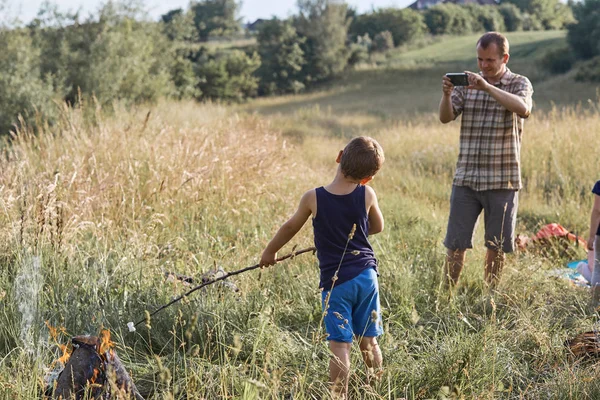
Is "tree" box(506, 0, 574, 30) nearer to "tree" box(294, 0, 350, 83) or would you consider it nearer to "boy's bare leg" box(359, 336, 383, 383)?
"tree" box(294, 0, 350, 83)

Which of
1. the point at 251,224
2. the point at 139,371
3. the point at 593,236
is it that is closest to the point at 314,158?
the point at 251,224

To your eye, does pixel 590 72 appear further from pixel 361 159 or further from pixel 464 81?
pixel 361 159

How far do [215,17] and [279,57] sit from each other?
35.5 meters

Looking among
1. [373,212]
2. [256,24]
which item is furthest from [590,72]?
[256,24]

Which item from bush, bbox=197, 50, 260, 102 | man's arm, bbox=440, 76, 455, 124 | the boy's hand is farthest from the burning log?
bush, bbox=197, 50, 260, 102

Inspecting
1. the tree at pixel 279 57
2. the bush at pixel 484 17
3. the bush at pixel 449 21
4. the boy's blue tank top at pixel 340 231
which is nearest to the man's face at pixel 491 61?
the boy's blue tank top at pixel 340 231

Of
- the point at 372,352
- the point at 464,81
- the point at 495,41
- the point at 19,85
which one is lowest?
the point at 372,352

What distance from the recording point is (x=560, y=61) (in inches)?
1427

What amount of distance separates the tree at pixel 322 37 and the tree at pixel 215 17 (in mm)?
23923

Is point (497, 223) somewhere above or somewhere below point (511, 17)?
below

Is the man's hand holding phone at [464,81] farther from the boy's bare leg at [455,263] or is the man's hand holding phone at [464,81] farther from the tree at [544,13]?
the tree at [544,13]

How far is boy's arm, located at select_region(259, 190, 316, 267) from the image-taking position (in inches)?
115

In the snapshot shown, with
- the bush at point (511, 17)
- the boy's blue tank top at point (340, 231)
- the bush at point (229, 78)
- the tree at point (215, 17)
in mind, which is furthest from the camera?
the tree at point (215, 17)

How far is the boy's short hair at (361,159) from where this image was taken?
114 inches
